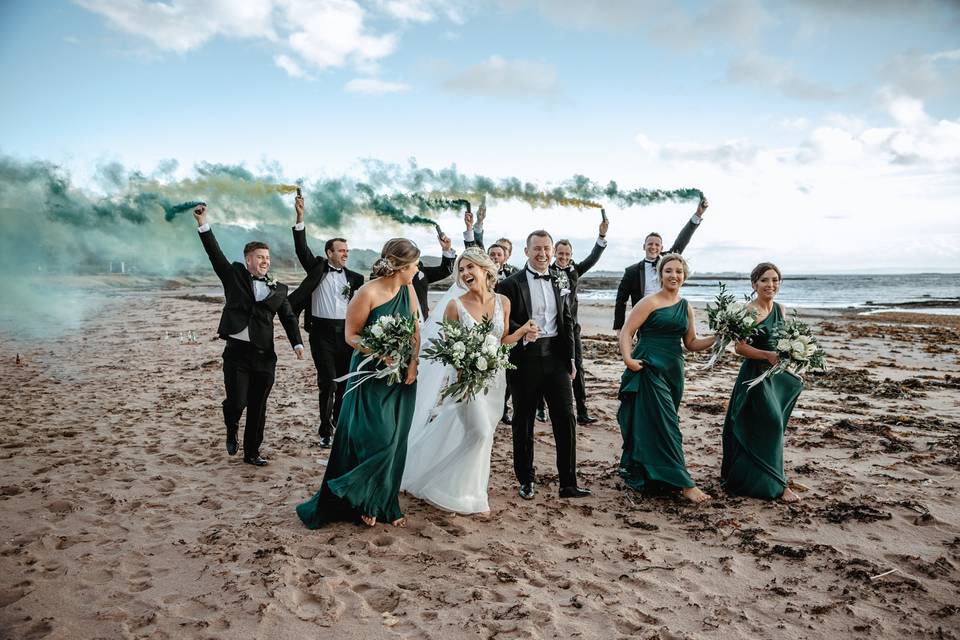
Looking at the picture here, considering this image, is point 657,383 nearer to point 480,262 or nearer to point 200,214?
point 480,262

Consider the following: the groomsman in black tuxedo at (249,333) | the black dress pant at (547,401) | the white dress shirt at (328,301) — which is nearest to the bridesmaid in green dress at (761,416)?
the black dress pant at (547,401)

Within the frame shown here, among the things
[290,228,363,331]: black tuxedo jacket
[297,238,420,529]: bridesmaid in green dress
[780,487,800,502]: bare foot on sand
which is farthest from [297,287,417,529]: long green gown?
[780,487,800,502]: bare foot on sand

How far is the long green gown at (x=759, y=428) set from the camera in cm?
590

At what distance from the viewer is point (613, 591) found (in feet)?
13.6

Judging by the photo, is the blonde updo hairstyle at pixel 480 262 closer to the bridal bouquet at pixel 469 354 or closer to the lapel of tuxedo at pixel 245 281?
the bridal bouquet at pixel 469 354

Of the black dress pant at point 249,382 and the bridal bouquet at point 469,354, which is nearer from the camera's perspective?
the bridal bouquet at point 469,354

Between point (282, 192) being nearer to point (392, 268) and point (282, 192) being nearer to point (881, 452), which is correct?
point (392, 268)

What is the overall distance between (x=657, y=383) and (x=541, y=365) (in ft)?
3.84

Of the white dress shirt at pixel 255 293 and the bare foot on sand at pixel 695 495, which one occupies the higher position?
the white dress shirt at pixel 255 293

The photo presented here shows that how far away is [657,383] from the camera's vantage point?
6.12m

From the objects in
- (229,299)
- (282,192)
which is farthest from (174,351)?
(229,299)

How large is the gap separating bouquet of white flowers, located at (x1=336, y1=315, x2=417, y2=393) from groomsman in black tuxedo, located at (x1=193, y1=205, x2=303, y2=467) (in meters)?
2.36

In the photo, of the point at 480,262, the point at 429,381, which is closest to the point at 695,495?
the point at 429,381

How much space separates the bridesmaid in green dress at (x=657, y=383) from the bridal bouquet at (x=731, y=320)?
23 centimetres
